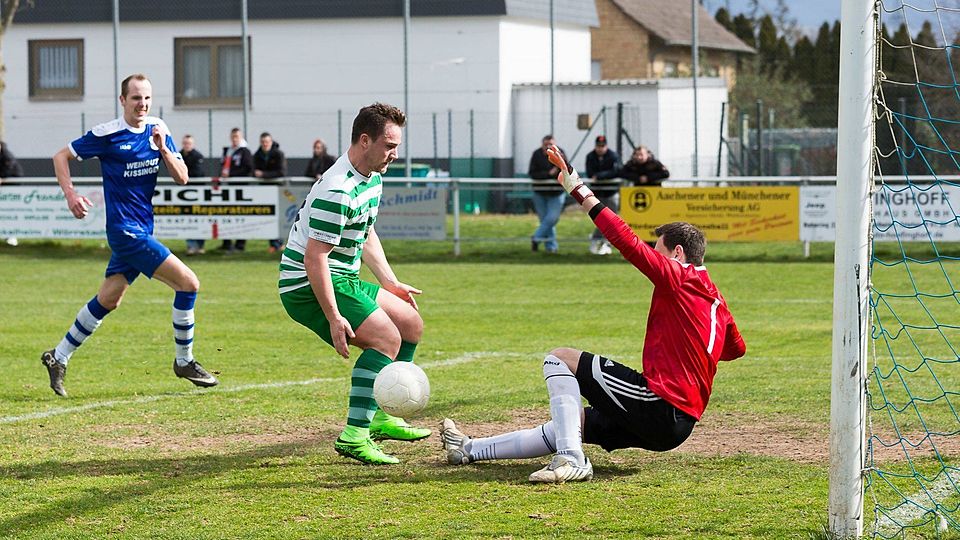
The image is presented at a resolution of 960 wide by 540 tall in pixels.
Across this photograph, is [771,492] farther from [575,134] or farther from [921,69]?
[921,69]

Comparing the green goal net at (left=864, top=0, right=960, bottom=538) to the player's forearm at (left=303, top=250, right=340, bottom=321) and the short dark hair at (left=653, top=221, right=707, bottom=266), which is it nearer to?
the short dark hair at (left=653, top=221, right=707, bottom=266)

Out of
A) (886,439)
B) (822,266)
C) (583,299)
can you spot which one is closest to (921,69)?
(822,266)

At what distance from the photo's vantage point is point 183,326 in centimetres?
876

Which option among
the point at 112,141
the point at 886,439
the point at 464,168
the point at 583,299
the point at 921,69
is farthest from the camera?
the point at 921,69

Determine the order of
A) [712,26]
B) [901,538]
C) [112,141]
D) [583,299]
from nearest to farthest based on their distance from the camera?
[901,538]
[112,141]
[583,299]
[712,26]

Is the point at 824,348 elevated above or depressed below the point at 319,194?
below

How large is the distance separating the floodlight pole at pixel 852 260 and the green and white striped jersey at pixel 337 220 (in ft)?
8.12

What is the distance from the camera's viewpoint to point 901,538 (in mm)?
5000

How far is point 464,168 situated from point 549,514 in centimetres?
2514

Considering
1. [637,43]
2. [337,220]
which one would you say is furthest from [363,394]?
[637,43]

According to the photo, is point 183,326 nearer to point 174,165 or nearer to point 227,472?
point 174,165

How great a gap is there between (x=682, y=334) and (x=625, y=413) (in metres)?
0.48

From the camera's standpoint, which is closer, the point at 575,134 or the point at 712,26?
the point at 575,134

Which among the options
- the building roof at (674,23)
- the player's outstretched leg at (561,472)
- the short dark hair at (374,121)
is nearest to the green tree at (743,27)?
the building roof at (674,23)
